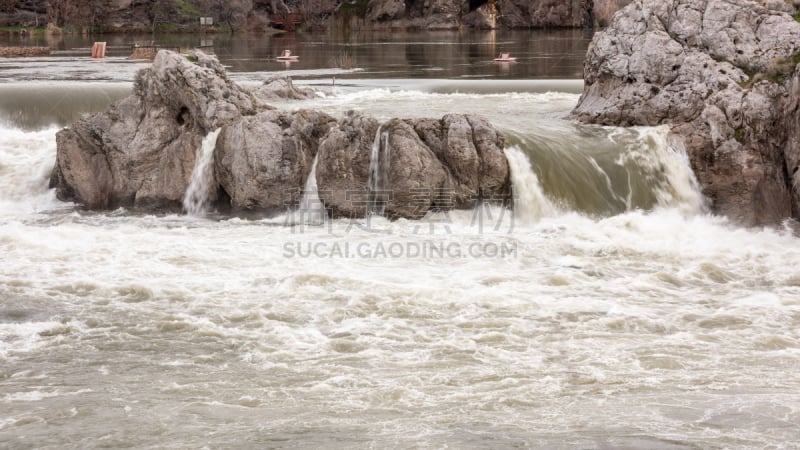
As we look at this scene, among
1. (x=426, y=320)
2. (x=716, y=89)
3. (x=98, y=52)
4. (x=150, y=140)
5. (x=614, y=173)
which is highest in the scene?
(x=98, y=52)

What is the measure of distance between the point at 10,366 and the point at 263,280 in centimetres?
360

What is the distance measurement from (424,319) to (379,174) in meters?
4.93

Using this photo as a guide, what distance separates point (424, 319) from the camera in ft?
36.4

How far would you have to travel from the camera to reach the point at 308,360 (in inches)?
388

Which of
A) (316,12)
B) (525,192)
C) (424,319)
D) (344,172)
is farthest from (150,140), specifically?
(316,12)

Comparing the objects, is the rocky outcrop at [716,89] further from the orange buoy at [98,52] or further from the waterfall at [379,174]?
the orange buoy at [98,52]

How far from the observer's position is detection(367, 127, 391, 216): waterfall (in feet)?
51.0

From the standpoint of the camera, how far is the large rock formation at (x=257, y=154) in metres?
15.5

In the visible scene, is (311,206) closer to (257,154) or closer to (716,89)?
(257,154)

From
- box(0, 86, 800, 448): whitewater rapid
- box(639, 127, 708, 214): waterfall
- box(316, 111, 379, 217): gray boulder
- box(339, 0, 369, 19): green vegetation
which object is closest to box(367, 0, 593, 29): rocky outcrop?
box(339, 0, 369, 19): green vegetation

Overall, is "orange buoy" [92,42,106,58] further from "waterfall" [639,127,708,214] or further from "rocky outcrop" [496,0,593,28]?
"rocky outcrop" [496,0,593,28]

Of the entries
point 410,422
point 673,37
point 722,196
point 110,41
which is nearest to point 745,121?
point 722,196

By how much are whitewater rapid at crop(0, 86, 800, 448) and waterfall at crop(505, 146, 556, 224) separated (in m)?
0.04

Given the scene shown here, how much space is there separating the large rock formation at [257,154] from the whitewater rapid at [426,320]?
44cm
